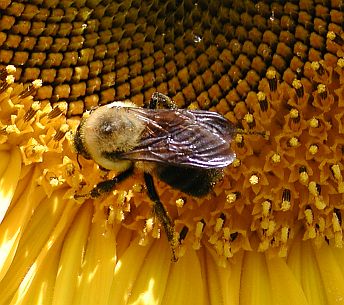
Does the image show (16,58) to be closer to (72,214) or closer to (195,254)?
(72,214)

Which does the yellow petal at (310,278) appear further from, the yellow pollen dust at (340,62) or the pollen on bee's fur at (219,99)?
the yellow pollen dust at (340,62)

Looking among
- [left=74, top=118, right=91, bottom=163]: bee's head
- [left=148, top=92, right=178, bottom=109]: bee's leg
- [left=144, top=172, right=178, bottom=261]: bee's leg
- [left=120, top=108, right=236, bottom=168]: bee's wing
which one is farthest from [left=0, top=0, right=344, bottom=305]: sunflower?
[left=120, top=108, right=236, bottom=168]: bee's wing

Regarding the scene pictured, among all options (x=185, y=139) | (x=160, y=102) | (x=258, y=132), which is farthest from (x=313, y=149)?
(x=185, y=139)

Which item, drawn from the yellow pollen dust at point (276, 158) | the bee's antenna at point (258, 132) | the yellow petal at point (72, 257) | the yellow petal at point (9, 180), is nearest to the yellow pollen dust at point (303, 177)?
the yellow pollen dust at point (276, 158)

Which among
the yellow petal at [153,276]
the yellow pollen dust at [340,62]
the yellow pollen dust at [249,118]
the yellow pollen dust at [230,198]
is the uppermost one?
the yellow pollen dust at [340,62]

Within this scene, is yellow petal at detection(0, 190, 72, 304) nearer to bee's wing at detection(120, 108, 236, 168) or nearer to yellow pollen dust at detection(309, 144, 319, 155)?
bee's wing at detection(120, 108, 236, 168)

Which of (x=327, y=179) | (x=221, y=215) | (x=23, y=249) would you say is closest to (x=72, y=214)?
(x=23, y=249)

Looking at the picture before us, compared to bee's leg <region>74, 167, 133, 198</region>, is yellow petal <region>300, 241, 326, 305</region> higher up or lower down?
lower down
